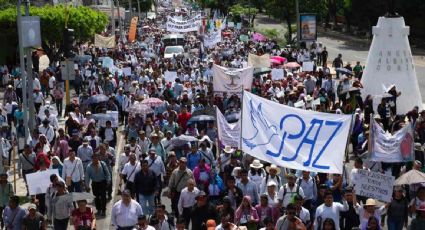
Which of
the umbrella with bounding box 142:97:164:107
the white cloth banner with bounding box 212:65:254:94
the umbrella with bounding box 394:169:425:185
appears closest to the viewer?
the umbrella with bounding box 394:169:425:185

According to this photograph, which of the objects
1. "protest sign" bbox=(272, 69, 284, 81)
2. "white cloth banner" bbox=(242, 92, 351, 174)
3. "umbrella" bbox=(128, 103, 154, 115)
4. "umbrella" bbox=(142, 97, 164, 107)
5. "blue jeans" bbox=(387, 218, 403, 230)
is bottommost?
"protest sign" bbox=(272, 69, 284, 81)

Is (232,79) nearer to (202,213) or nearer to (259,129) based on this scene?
(259,129)

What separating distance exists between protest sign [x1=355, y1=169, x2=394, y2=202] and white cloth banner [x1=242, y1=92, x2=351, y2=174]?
130 cm

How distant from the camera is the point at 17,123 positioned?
76.8ft

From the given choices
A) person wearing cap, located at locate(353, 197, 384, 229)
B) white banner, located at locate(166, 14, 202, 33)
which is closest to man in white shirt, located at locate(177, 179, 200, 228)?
person wearing cap, located at locate(353, 197, 384, 229)

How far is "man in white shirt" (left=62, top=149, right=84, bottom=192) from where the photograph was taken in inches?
610

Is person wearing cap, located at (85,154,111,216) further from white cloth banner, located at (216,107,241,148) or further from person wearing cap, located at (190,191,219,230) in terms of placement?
person wearing cap, located at (190,191,219,230)

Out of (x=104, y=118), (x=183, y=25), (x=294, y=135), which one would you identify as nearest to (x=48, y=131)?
(x=104, y=118)

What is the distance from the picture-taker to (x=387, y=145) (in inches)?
616

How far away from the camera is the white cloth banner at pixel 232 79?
2491 centimetres

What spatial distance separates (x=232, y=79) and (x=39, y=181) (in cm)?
1127

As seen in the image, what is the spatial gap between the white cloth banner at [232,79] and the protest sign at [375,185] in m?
11.3

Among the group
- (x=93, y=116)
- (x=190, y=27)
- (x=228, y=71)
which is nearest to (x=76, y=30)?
(x=190, y=27)

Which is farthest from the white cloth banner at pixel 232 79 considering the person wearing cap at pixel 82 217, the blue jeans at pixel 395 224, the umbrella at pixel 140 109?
the person wearing cap at pixel 82 217
